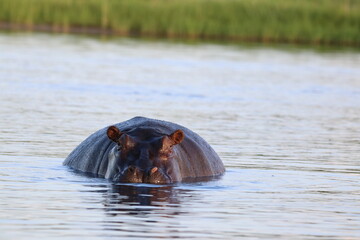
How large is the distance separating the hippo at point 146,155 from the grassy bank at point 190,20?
87.3 feet

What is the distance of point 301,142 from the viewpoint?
14.7 m

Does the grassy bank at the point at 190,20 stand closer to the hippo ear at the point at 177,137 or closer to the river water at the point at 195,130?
the river water at the point at 195,130

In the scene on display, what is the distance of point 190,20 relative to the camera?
126 feet

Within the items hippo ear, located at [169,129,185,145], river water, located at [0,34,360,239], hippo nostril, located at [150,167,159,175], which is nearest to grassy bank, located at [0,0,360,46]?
river water, located at [0,34,360,239]

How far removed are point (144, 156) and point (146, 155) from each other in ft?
0.07

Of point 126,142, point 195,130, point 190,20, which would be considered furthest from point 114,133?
point 190,20

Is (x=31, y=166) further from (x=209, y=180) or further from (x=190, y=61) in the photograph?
(x=190, y=61)

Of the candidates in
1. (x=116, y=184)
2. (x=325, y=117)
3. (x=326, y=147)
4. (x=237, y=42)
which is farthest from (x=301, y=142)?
(x=237, y=42)

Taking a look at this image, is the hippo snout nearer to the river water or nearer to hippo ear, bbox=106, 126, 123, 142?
the river water

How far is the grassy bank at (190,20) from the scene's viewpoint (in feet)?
125

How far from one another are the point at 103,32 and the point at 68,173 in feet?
91.9

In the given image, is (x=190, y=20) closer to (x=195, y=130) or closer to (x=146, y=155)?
(x=195, y=130)

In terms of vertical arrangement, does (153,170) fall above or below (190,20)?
above

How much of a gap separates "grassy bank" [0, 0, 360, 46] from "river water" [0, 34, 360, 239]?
5.95 metres
